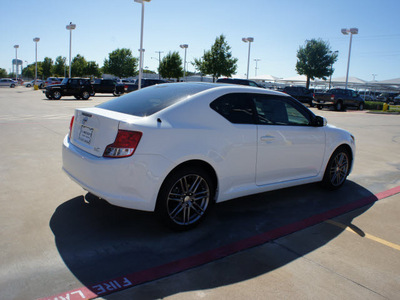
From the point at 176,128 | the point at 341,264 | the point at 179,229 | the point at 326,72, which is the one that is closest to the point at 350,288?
the point at 341,264

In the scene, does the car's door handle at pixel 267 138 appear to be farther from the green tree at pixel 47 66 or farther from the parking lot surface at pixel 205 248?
the green tree at pixel 47 66

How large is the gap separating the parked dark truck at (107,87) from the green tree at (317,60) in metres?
30.3

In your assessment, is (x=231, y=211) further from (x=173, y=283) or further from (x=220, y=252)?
(x=173, y=283)

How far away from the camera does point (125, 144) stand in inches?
135

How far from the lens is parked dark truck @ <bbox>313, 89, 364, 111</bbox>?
28312mm

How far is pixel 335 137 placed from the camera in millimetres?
5516

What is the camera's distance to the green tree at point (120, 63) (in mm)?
87625

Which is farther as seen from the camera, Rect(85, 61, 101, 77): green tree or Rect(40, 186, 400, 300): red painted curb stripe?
Rect(85, 61, 101, 77): green tree

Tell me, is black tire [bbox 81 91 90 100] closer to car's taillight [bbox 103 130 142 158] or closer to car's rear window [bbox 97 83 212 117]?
car's rear window [bbox 97 83 212 117]

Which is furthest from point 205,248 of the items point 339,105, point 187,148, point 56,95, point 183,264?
point 339,105

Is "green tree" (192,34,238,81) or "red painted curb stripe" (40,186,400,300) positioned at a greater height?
"green tree" (192,34,238,81)

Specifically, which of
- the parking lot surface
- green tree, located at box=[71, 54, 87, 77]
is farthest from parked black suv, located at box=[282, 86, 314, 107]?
green tree, located at box=[71, 54, 87, 77]

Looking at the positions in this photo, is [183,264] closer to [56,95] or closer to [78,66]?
[56,95]

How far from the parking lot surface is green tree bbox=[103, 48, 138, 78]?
285 feet
